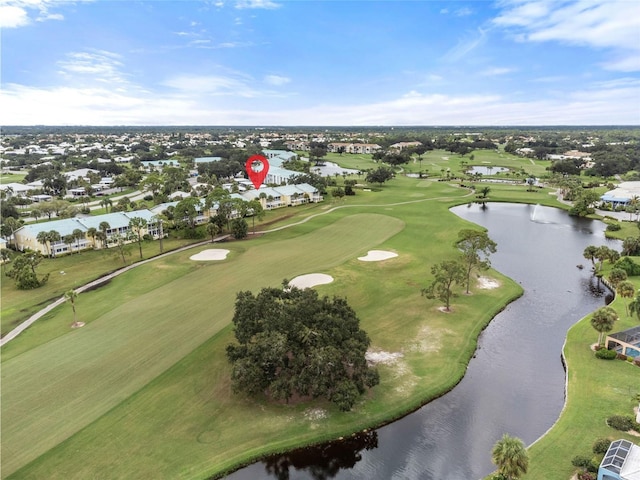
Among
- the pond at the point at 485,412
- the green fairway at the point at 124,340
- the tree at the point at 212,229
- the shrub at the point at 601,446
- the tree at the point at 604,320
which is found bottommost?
the pond at the point at 485,412

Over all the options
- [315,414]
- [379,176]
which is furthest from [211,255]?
[379,176]

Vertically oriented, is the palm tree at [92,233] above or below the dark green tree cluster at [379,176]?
below

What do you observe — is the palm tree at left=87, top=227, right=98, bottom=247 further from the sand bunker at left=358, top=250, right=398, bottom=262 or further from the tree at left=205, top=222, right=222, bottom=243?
the sand bunker at left=358, top=250, right=398, bottom=262

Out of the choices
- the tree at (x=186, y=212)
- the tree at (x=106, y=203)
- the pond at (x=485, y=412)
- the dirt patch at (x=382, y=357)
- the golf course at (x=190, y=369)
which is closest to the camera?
the pond at (x=485, y=412)

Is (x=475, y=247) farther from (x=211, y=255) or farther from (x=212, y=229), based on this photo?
(x=212, y=229)

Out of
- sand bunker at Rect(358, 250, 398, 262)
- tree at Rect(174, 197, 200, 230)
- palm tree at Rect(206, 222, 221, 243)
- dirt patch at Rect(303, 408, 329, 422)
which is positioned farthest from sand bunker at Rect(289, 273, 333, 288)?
tree at Rect(174, 197, 200, 230)

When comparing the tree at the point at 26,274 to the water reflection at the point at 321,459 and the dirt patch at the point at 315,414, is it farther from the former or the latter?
the water reflection at the point at 321,459

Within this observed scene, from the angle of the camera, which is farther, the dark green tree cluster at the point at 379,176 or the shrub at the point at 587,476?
the dark green tree cluster at the point at 379,176

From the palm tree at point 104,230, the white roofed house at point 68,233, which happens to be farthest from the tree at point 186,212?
the palm tree at point 104,230
